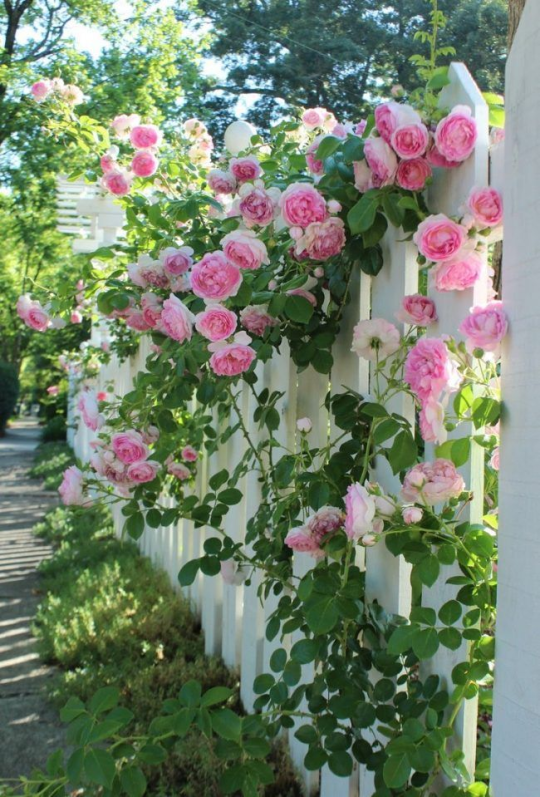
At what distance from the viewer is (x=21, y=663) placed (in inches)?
127

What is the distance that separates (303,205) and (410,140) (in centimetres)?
27

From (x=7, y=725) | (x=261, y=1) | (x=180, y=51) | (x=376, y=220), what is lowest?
(x=7, y=725)

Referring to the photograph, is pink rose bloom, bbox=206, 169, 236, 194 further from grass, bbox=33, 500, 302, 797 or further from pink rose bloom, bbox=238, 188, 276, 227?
grass, bbox=33, 500, 302, 797

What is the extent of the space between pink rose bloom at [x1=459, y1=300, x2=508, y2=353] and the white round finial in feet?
5.30

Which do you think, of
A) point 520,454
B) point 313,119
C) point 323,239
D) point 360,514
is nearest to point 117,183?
point 313,119

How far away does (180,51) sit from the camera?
38.1 feet

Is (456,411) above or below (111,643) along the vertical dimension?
above

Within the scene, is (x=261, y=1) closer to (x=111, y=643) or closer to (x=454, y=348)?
(x=111, y=643)

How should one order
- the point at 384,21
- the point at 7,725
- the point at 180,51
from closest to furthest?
the point at 7,725
the point at 180,51
the point at 384,21

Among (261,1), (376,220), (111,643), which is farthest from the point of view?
(261,1)

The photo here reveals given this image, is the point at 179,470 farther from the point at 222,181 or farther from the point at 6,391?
the point at 6,391

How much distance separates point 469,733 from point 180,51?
1165cm

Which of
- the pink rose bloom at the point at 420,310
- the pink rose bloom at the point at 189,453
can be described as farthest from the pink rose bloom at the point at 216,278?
the pink rose bloom at the point at 189,453

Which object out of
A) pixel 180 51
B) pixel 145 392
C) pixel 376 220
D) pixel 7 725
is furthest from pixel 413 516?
pixel 180 51
